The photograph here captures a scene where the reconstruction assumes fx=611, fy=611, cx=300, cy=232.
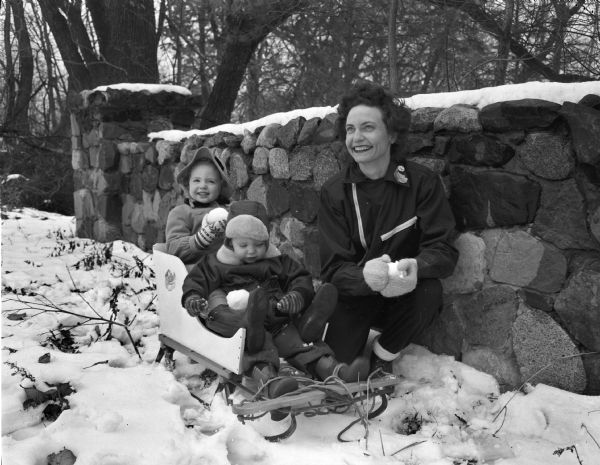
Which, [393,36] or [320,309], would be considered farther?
[393,36]

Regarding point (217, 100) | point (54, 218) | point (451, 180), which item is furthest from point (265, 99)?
point (451, 180)

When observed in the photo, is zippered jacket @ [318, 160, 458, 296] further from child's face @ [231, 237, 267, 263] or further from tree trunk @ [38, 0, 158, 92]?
tree trunk @ [38, 0, 158, 92]

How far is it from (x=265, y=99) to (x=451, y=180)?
6536 millimetres

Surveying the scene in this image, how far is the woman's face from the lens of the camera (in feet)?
8.70

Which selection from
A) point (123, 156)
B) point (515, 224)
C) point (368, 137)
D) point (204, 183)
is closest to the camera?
point (515, 224)

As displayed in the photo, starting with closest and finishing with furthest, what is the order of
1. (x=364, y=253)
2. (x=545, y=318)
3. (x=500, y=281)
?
(x=545, y=318)
(x=500, y=281)
(x=364, y=253)

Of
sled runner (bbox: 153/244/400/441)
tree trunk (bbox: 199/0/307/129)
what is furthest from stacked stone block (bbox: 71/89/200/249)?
A: sled runner (bbox: 153/244/400/441)

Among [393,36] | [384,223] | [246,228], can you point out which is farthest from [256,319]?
[393,36]

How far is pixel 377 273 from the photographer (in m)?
2.49

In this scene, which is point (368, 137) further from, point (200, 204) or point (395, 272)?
point (200, 204)

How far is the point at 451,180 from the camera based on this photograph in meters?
2.75

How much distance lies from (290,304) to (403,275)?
49 centimetres

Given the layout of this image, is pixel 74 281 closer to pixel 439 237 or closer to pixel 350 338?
pixel 350 338

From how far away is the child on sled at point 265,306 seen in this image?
244cm
